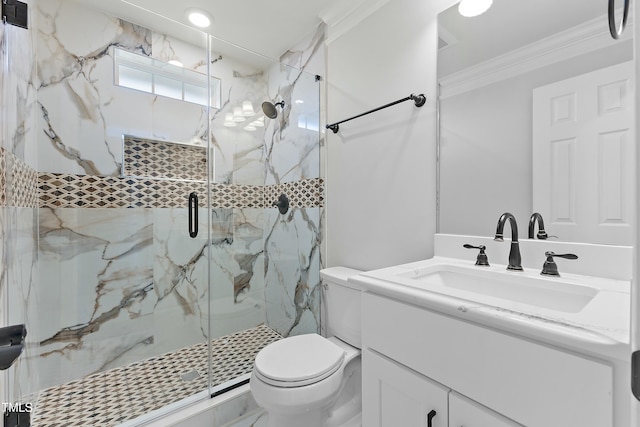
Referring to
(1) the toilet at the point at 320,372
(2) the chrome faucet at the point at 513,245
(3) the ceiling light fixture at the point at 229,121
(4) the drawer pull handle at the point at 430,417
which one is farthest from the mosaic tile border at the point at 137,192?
(4) the drawer pull handle at the point at 430,417

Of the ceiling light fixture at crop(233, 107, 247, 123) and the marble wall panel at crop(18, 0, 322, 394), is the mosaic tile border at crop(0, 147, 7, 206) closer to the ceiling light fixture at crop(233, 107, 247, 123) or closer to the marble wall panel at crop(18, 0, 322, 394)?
the marble wall panel at crop(18, 0, 322, 394)

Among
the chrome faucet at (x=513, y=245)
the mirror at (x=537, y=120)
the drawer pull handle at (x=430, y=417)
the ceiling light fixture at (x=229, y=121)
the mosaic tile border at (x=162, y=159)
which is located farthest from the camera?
the ceiling light fixture at (x=229, y=121)

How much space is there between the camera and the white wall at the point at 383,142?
1.38m

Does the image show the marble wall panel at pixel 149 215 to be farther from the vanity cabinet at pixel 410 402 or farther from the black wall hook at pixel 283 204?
the vanity cabinet at pixel 410 402

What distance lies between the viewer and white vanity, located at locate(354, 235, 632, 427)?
1.62 ft

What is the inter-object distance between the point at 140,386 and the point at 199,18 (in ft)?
8.02

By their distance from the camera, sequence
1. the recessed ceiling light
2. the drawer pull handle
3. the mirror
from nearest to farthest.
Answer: the drawer pull handle
the mirror
the recessed ceiling light

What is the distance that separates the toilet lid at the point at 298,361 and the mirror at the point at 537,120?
32.0 inches

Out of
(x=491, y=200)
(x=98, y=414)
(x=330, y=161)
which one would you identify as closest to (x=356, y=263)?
(x=330, y=161)

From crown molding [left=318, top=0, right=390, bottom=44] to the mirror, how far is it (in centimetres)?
50

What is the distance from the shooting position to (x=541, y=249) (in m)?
0.99

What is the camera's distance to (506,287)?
927 millimetres

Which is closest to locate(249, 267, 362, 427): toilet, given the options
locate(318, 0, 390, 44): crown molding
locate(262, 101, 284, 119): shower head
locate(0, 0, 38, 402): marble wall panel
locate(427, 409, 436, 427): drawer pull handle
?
locate(427, 409, 436, 427): drawer pull handle

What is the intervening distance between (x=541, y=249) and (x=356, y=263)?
955mm
